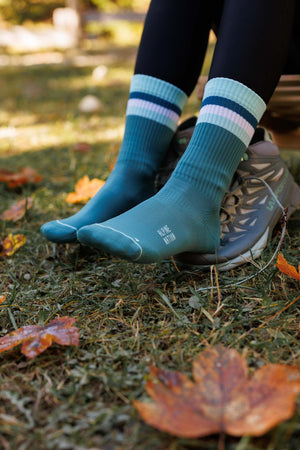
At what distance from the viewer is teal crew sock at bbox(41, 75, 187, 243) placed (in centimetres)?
102

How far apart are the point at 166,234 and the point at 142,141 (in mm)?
312

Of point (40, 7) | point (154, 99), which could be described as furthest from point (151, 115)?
point (40, 7)

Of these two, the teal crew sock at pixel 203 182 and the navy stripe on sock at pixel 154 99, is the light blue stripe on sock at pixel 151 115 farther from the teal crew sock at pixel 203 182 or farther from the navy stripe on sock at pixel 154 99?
the teal crew sock at pixel 203 182

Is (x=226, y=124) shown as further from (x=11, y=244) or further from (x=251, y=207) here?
(x=11, y=244)

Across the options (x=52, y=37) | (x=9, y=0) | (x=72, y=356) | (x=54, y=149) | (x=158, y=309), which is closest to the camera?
(x=72, y=356)

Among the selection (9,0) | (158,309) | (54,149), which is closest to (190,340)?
(158,309)

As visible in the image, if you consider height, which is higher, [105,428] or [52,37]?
[105,428]

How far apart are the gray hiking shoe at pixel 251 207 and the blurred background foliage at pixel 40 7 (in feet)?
35.9

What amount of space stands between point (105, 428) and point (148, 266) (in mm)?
457

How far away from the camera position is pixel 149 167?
106 cm

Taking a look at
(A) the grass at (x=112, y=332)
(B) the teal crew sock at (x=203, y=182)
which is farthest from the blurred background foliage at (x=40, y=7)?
(B) the teal crew sock at (x=203, y=182)

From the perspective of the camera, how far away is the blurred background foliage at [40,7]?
1089 cm

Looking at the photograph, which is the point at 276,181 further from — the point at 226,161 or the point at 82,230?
the point at 82,230

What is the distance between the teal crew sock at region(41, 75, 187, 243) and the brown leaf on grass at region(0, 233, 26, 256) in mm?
208
